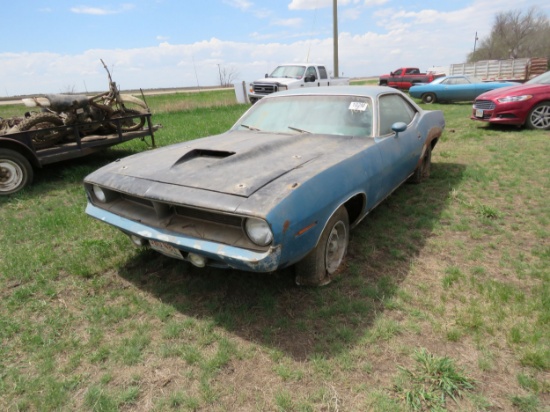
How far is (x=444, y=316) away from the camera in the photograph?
7.68ft

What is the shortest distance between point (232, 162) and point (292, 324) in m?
1.23

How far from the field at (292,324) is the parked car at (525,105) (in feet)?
15.6

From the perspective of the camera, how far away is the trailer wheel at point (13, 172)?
195 inches

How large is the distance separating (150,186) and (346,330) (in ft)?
5.28

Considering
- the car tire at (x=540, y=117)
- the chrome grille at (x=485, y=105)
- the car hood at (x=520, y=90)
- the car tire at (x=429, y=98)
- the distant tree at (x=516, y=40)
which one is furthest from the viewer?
the distant tree at (x=516, y=40)

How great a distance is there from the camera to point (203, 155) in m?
2.86

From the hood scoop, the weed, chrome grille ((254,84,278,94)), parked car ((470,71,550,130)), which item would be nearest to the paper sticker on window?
the hood scoop

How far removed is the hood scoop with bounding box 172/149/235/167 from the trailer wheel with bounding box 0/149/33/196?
3.78 metres

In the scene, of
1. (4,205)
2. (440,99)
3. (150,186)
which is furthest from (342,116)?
(440,99)

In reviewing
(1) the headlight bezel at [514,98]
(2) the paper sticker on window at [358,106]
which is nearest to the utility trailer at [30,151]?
(2) the paper sticker on window at [358,106]

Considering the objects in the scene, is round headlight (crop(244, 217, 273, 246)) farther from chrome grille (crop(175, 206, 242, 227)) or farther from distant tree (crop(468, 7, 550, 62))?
distant tree (crop(468, 7, 550, 62))

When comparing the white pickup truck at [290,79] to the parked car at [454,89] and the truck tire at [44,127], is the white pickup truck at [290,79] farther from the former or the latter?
the truck tire at [44,127]

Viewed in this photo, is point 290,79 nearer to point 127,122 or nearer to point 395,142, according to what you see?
point 127,122

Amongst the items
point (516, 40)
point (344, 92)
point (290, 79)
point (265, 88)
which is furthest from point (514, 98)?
point (516, 40)
